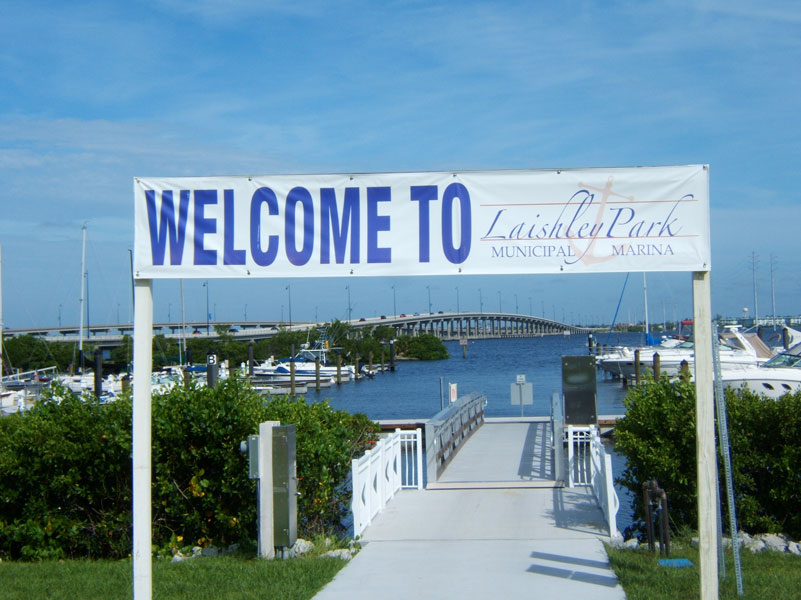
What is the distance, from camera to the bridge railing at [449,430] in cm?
1540

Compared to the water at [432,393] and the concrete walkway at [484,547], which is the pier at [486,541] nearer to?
the concrete walkway at [484,547]

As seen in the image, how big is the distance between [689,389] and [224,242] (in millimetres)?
6289

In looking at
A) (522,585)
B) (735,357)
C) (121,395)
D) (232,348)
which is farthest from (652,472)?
(232,348)

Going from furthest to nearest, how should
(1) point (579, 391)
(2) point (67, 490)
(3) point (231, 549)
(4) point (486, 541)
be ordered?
(1) point (579, 391), (2) point (67, 490), (3) point (231, 549), (4) point (486, 541)

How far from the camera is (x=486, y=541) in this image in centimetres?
1012

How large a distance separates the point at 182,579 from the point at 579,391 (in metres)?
13.3

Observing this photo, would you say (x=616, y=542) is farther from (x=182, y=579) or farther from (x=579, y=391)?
(x=579, y=391)

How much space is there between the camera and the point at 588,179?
7316 millimetres

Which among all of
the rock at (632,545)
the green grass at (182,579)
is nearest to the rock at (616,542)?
the rock at (632,545)

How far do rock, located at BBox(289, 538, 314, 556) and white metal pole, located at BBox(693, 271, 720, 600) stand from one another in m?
4.50

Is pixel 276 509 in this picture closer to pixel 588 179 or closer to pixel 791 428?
pixel 588 179

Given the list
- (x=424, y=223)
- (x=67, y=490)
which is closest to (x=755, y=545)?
(x=424, y=223)

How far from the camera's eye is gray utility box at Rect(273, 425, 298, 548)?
9391 millimetres

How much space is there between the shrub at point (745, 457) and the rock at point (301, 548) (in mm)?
4008
